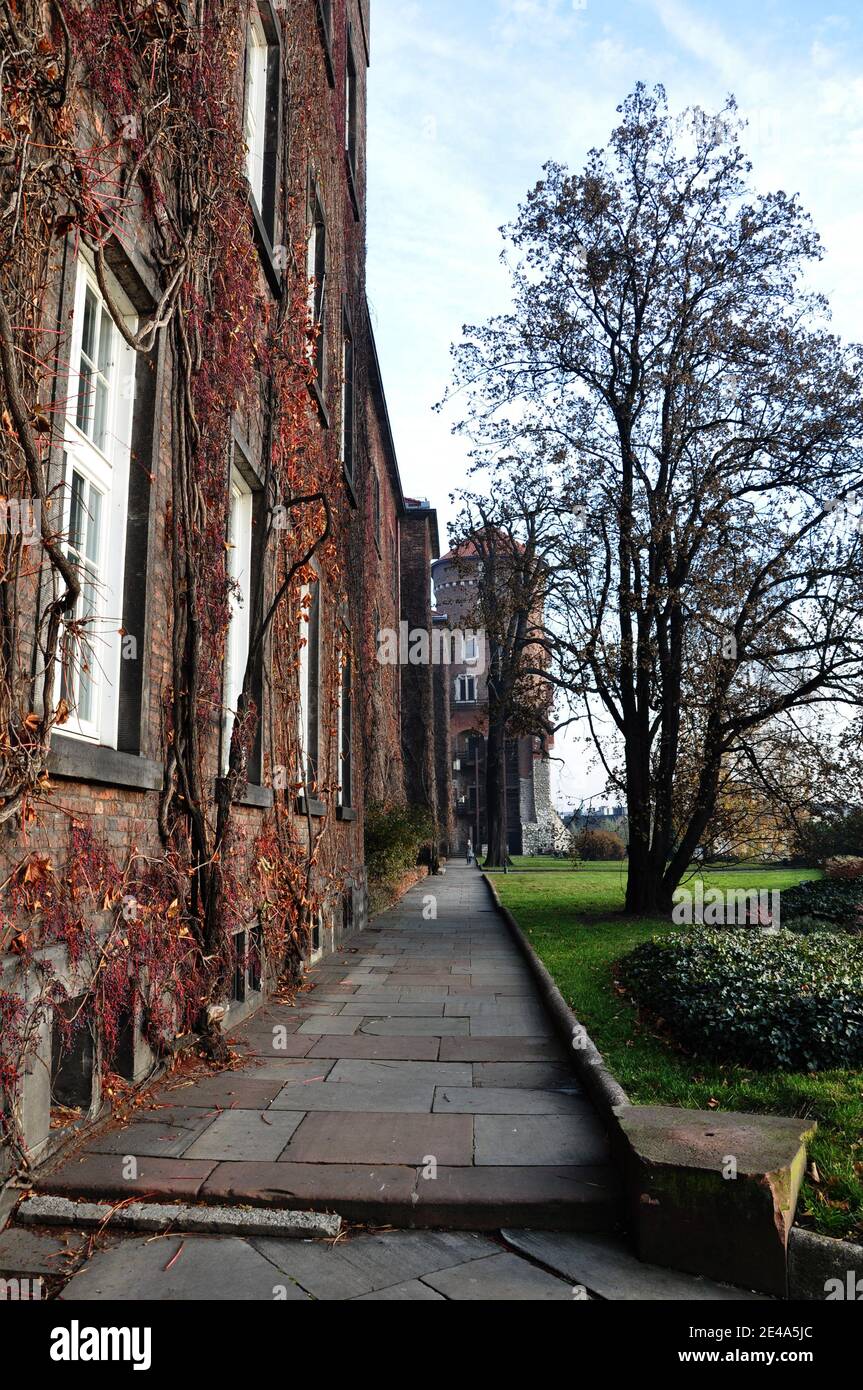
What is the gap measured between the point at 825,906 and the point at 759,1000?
7221mm

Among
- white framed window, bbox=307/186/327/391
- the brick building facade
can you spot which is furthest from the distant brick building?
the brick building facade

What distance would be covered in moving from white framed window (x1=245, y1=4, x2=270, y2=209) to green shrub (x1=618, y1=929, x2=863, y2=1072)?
6.70 meters

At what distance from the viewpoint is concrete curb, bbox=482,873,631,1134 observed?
4.40 metres

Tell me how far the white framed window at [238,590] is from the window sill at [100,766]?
1.79 metres

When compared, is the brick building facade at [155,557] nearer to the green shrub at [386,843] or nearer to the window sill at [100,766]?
the window sill at [100,766]

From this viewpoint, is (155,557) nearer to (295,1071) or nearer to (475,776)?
(295,1071)

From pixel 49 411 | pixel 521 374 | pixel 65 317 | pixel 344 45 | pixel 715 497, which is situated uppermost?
pixel 344 45

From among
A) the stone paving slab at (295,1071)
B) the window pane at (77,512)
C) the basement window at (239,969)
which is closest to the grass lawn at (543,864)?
the basement window at (239,969)

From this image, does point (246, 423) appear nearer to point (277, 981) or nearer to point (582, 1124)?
point (277, 981)

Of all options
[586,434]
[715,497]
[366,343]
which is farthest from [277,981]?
[366,343]

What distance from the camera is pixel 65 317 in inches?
150

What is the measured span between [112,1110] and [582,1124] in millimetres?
2121

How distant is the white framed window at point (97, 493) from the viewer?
4.29 meters
